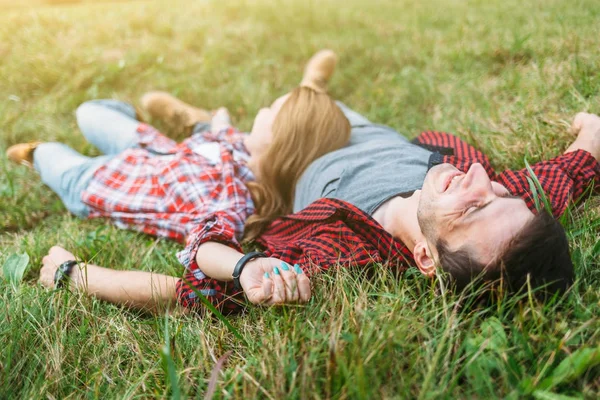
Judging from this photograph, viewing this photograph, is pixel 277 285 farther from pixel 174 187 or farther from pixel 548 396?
pixel 174 187

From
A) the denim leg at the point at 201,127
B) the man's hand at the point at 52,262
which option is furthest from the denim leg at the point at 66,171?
the denim leg at the point at 201,127

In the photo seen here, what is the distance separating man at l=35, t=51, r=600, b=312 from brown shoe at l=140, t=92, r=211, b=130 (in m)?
1.24

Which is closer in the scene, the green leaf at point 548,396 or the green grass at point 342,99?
the green leaf at point 548,396

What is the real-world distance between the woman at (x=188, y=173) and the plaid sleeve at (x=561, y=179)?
100 centimetres

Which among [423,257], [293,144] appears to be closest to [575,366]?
[423,257]

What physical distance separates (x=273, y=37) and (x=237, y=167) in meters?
2.12

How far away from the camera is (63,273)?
6.43 ft

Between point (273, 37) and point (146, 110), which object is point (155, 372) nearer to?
point (146, 110)

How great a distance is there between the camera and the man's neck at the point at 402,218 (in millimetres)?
1941

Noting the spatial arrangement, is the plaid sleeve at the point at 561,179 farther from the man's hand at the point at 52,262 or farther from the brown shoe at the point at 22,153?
the brown shoe at the point at 22,153

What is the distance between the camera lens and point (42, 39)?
163 inches

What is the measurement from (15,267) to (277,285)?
A: 121cm

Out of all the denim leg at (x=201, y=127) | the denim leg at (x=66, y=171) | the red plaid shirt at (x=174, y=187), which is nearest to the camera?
the red plaid shirt at (x=174, y=187)

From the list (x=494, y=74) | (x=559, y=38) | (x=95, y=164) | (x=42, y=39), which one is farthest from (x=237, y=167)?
(x=42, y=39)
